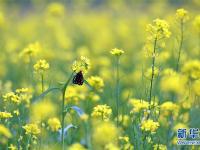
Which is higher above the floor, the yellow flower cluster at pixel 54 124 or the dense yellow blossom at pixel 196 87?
the dense yellow blossom at pixel 196 87

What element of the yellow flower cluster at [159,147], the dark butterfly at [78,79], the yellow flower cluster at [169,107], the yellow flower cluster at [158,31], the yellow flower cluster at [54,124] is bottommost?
the yellow flower cluster at [159,147]

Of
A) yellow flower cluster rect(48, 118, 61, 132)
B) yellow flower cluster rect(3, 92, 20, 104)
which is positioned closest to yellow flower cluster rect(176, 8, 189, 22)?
yellow flower cluster rect(48, 118, 61, 132)

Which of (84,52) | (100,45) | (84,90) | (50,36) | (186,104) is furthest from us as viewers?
(50,36)

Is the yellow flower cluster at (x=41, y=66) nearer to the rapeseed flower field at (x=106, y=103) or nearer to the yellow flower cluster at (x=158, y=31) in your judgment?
the rapeseed flower field at (x=106, y=103)

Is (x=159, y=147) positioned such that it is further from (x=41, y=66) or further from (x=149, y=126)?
(x=41, y=66)

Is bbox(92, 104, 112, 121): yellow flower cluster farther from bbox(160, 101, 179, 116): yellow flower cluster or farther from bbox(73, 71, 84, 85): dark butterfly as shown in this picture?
bbox(160, 101, 179, 116): yellow flower cluster

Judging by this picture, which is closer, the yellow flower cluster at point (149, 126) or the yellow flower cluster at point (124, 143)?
the yellow flower cluster at point (149, 126)

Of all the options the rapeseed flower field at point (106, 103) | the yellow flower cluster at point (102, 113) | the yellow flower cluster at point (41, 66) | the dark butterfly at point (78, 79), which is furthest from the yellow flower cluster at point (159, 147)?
the yellow flower cluster at point (41, 66)

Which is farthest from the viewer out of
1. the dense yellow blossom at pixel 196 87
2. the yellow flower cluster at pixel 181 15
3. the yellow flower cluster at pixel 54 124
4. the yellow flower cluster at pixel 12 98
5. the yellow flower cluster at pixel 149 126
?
the yellow flower cluster at pixel 181 15

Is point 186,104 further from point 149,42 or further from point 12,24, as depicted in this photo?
point 12,24

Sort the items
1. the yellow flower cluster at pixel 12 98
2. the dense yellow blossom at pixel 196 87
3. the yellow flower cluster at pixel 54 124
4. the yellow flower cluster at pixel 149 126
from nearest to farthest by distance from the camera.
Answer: the yellow flower cluster at pixel 149 126
the dense yellow blossom at pixel 196 87
the yellow flower cluster at pixel 12 98
the yellow flower cluster at pixel 54 124

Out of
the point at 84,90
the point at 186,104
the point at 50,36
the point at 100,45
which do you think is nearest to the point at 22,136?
the point at 186,104
